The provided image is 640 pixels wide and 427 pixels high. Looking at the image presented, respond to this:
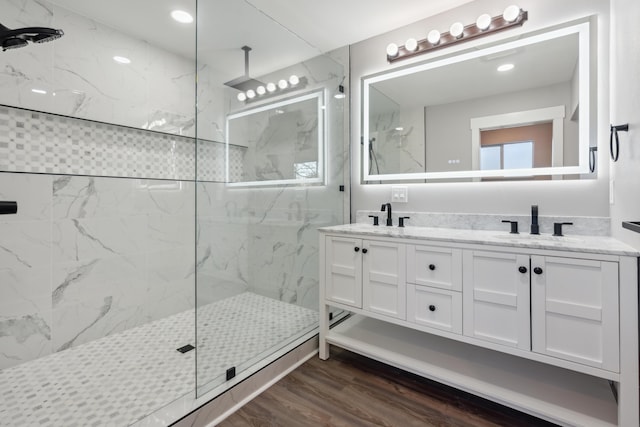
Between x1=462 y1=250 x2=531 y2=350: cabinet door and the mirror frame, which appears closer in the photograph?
x1=462 y1=250 x2=531 y2=350: cabinet door

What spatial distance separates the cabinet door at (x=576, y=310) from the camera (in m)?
1.17

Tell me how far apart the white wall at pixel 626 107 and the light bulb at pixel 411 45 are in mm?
1022

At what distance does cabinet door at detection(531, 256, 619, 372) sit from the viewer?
117cm

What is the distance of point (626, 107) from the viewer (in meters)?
1.26

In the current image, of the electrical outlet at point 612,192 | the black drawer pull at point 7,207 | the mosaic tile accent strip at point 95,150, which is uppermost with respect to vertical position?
the mosaic tile accent strip at point 95,150

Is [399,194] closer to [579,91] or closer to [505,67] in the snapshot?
[505,67]

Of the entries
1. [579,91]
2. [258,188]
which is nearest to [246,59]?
[258,188]

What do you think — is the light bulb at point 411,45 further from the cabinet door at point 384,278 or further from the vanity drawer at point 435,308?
the vanity drawer at point 435,308

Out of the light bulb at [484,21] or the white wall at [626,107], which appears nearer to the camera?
the white wall at [626,107]

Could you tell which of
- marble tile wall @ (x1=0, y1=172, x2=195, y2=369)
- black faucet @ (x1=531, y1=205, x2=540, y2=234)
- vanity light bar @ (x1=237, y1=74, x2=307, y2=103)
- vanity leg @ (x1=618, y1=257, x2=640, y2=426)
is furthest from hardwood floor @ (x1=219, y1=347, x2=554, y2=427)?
vanity light bar @ (x1=237, y1=74, x2=307, y2=103)

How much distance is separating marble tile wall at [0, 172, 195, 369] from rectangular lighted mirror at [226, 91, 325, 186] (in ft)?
3.53

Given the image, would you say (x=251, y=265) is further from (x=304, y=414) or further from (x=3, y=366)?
(x=3, y=366)

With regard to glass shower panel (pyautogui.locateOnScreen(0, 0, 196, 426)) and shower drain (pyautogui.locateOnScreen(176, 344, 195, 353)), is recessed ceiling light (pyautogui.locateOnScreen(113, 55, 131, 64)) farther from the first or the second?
shower drain (pyautogui.locateOnScreen(176, 344, 195, 353))

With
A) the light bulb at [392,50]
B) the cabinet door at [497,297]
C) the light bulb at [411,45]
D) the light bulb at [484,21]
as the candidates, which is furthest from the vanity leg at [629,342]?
the light bulb at [392,50]
